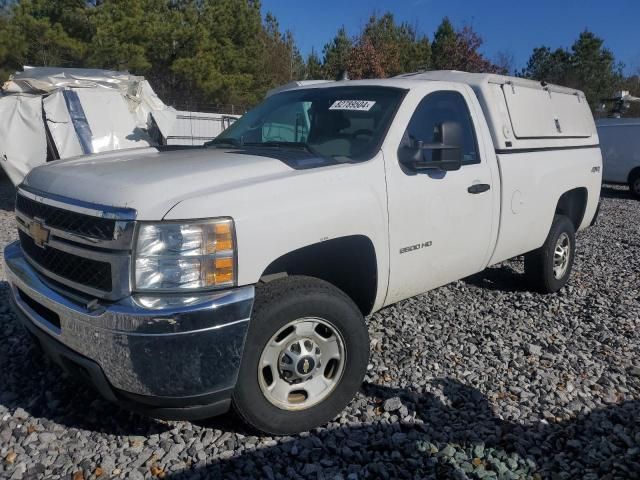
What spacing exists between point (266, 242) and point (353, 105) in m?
1.51

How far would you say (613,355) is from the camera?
4.03 m

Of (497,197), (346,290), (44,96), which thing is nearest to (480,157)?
(497,197)

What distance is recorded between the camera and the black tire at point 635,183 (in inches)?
575

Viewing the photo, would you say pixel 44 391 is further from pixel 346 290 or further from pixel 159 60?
pixel 159 60

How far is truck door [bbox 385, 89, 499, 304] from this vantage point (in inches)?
128

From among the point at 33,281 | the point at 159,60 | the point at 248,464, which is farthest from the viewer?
the point at 159,60

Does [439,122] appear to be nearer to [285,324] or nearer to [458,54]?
[285,324]

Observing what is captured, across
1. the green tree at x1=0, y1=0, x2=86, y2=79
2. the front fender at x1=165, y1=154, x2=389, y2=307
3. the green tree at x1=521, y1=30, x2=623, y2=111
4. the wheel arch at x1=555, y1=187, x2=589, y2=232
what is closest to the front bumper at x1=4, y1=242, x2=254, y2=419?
the front fender at x1=165, y1=154, x2=389, y2=307

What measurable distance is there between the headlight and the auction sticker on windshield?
1598 mm

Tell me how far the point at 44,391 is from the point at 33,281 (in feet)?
2.88

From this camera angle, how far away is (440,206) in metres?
3.48

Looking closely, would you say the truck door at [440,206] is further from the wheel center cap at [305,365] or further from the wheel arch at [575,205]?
the wheel arch at [575,205]

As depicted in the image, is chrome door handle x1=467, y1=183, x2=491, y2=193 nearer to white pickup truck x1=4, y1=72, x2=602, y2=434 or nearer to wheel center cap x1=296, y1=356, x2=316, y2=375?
white pickup truck x1=4, y1=72, x2=602, y2=434

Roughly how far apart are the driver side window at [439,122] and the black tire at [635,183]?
13.2 m
